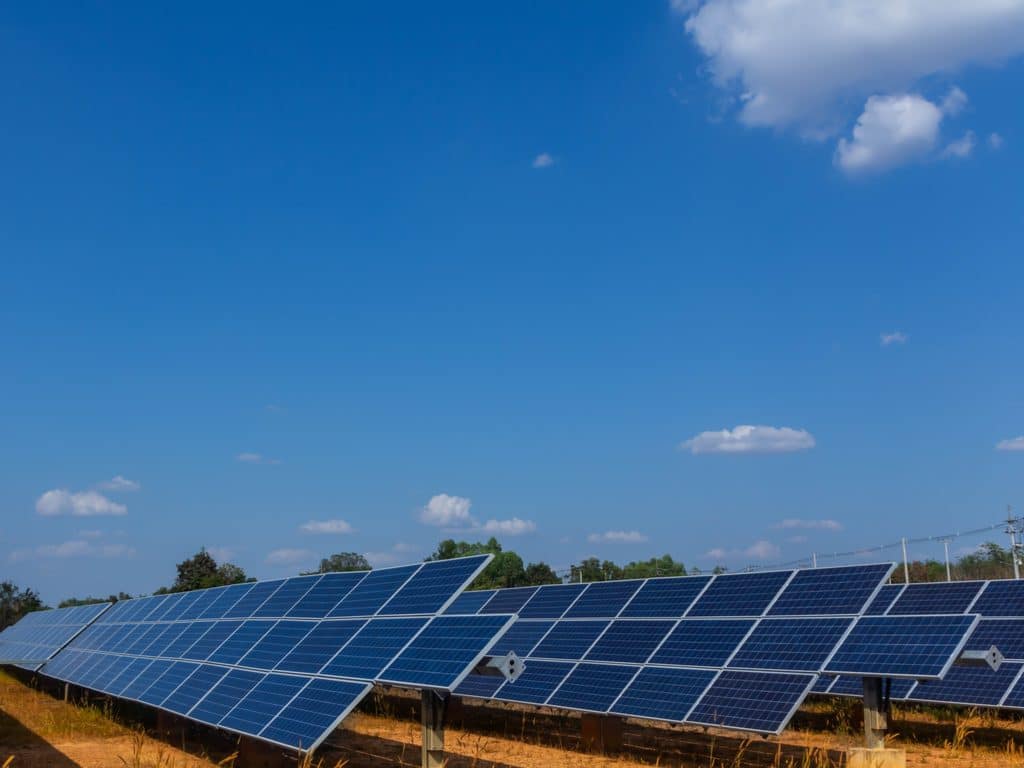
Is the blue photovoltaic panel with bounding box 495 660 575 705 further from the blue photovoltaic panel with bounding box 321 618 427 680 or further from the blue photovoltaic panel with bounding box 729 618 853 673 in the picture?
the blue photovoltaic panel with bounding box 321 618 427 680

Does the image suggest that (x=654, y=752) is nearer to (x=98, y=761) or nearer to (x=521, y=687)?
(x=521, y=687)

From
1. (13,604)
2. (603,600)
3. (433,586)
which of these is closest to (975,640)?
(603,600)

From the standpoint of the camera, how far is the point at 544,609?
79.0ft

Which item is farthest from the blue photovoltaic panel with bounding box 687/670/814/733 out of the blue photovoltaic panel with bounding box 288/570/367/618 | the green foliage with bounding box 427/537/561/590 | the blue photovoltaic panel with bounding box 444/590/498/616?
the green foliage with bounding box 427/537/561/590

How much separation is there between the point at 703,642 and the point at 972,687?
5.75 meters

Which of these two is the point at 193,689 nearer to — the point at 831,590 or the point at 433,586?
the point at 433,586

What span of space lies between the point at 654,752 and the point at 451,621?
624 centimetres

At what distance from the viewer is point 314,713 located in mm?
12547

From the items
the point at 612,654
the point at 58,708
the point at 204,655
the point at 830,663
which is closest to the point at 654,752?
the point at 612,654

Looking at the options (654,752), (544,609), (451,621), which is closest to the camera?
(451,621)

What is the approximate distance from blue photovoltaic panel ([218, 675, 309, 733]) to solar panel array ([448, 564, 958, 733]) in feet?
17.2

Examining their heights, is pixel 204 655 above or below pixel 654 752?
above

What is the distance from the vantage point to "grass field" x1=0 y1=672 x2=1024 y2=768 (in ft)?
53.1

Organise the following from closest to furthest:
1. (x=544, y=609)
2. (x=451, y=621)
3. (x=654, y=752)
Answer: (x=451, y=621) → (x=654, y=752) → (x=544, y=609)
